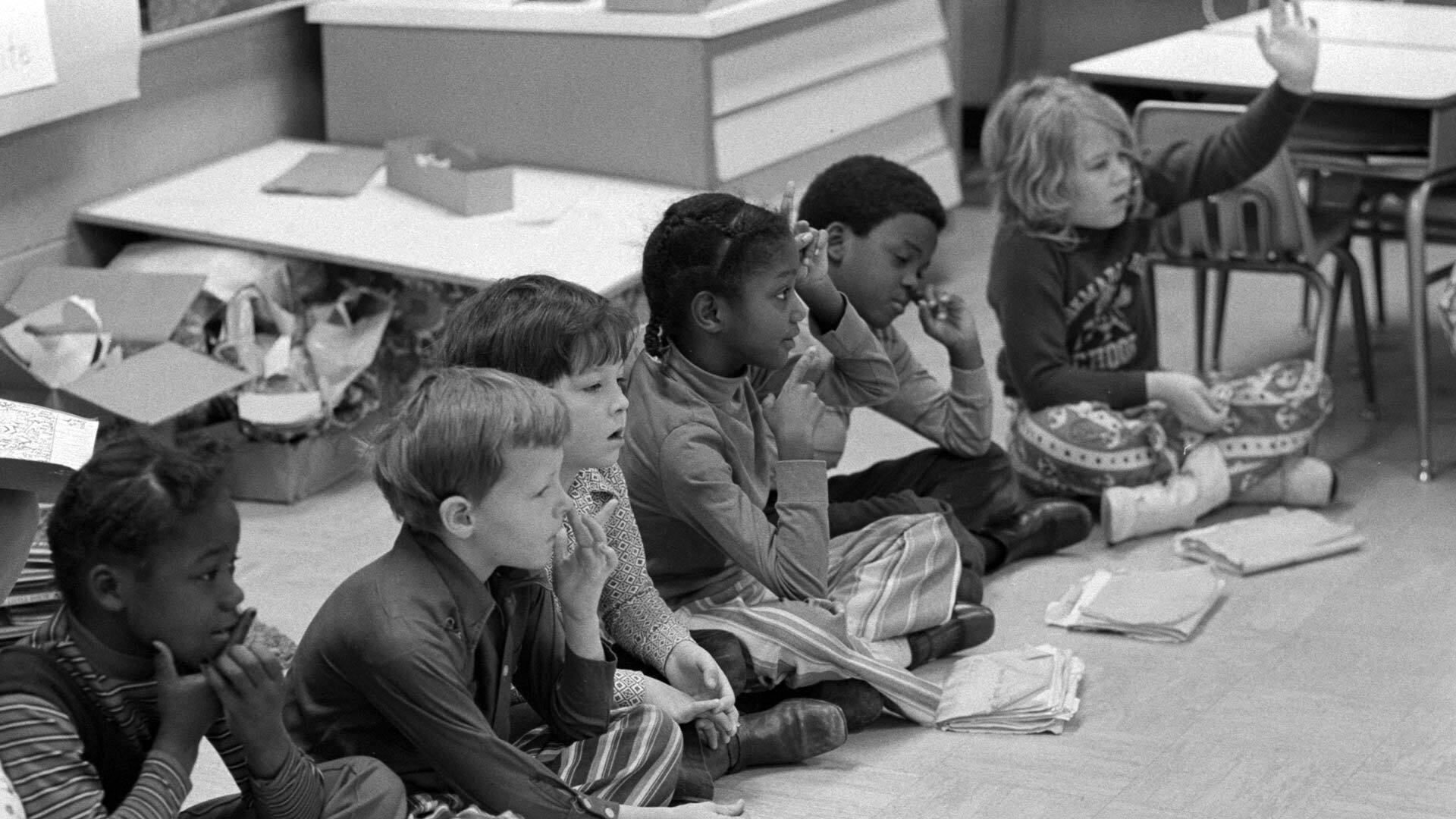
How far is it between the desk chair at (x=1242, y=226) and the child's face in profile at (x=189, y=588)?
225cm

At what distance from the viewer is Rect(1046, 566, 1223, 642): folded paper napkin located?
2830 mm

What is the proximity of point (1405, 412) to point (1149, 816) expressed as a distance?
5.96 ft

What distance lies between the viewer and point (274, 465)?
3473 millimetres

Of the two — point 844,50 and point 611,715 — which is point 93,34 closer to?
point 844,50

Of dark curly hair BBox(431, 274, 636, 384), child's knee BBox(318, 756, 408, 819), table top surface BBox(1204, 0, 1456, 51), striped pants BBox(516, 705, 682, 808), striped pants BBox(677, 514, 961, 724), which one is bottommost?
striped pants BBox(677, 514, 961, 724)

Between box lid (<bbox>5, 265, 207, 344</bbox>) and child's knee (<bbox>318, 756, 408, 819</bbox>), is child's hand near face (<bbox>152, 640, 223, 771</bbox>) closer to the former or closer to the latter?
child's knee (<bbox>318, 756, 408, 819</bbox>)

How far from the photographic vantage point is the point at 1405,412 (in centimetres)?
381

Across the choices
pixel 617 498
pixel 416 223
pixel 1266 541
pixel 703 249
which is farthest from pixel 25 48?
pixel 1266 541

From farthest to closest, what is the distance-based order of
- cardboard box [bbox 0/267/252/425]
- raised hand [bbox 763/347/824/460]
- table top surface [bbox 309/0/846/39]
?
1. table top surface [bbox 309/0/846/39]
2. cardboard box [bbox 0/267/252/425]
3. raised hand [bbox 763/347/824/460]

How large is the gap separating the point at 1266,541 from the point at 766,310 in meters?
1.18

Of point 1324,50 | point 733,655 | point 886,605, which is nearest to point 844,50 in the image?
point 1324,50

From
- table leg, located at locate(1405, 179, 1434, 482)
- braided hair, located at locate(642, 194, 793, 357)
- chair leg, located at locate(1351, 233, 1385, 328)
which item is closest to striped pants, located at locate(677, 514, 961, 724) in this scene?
braided hair, located at locate(642, 194, 793, 357)

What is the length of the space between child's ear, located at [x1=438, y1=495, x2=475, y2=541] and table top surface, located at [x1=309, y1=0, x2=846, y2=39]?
2.18 meters

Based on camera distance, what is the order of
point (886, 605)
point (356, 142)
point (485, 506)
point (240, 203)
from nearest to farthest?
point (485, 506), point (886, 605), point (240, 203), point (356, 142)
